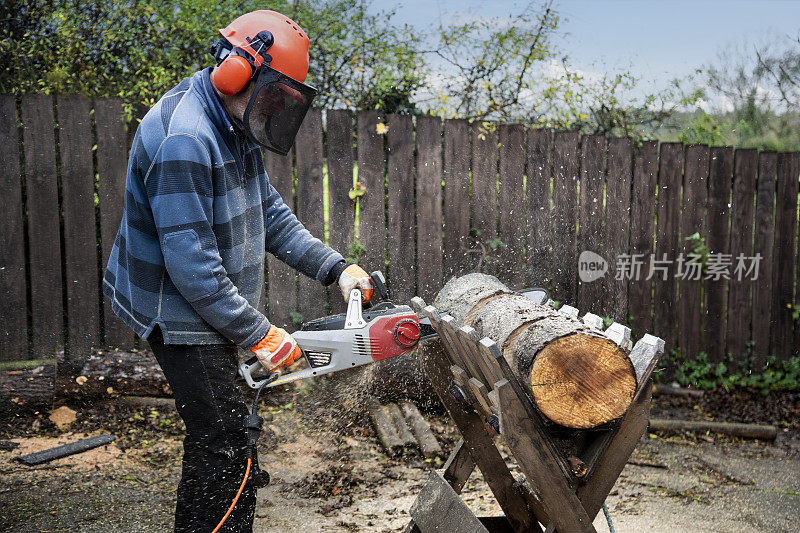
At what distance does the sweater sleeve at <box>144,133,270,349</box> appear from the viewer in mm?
2242

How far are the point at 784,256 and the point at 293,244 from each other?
4977mm

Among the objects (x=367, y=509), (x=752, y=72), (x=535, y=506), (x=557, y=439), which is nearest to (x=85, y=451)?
(x=367, y=509)

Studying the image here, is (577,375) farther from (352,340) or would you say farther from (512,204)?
(512,204)

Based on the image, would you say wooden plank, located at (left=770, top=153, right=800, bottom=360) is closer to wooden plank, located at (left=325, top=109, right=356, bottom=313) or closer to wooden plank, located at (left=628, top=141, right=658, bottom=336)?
wooden plank, located at (left=628, top=141, right=658, bottom=336)

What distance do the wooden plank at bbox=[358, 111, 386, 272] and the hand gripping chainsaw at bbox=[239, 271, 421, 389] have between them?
2.63 m

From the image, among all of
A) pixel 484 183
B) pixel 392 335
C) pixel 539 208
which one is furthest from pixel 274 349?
pixel 539 208

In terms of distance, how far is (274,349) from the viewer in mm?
2441

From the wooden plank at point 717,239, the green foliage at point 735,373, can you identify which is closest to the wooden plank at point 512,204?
the green foliage at point 735,373

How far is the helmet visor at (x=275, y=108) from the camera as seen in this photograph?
238 centimetres

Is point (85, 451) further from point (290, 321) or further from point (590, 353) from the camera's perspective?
point (590, 353)

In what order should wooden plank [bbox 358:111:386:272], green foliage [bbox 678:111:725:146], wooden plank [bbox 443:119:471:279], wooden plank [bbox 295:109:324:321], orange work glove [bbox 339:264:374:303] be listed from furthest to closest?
green foliage [bbox 678:111:725:146]
wooden plank [bbox 443:119:471:279]
wooden plank [bbox 358:111:386:272]
wooden plank [bbox 295:109:324:321]
orange work glove [bbox 339:264:374:303]

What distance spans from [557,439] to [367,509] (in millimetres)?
1573

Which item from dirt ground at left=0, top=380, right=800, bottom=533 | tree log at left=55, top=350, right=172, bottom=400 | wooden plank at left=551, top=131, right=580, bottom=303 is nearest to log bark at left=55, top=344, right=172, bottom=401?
tree log at left=55, top=350, right=172, bottom=400

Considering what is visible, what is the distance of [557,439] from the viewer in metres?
2.32
